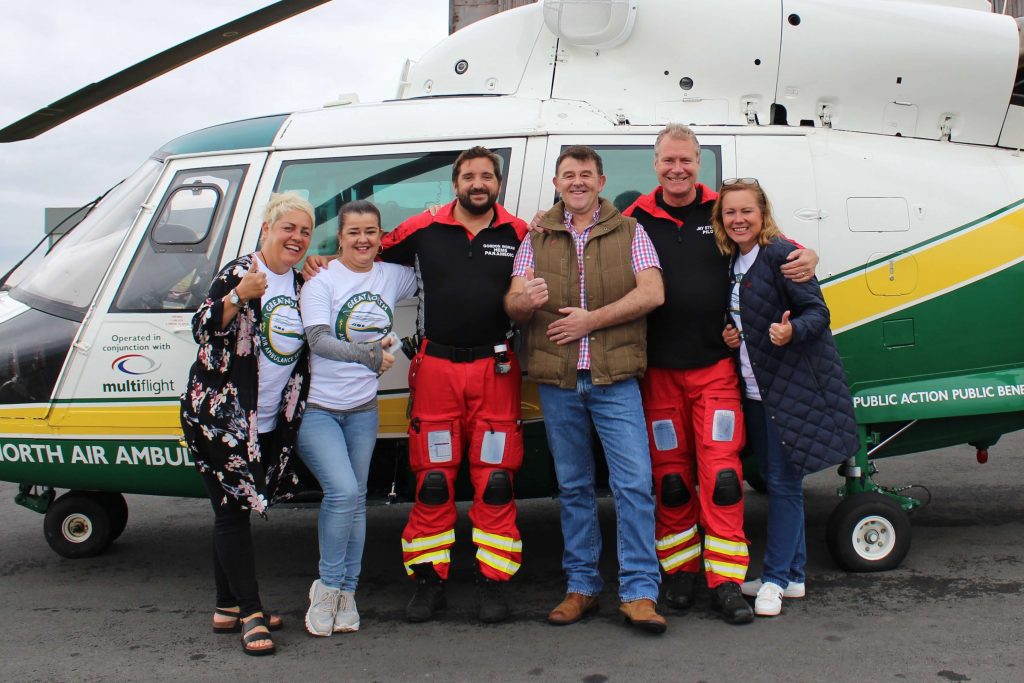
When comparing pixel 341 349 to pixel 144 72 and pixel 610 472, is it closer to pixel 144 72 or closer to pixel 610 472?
pixel 610 472

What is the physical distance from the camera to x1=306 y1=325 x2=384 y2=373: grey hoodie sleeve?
3.63 meters

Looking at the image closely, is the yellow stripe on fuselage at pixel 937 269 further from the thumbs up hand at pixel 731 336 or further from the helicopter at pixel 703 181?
the thumbs up hand at pixel 731 336

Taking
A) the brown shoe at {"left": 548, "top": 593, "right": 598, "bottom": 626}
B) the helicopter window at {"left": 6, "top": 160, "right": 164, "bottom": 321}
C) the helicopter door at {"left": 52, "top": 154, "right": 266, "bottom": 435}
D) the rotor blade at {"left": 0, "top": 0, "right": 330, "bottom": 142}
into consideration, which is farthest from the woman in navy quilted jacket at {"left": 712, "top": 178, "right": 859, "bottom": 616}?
the helicopter window at {"left": 6, "top": 160, "right": 164, "bottom": 321}

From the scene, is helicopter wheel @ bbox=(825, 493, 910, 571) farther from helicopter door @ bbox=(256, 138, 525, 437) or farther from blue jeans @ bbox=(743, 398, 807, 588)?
helicopter door @ bbox=(256, 138, 525, 437)

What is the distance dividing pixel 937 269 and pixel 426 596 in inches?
118

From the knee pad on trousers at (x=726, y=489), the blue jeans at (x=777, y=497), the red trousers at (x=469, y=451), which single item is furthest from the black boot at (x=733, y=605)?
the red trousers at (x=469, y=451)

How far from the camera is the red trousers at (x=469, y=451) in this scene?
12.8 feet

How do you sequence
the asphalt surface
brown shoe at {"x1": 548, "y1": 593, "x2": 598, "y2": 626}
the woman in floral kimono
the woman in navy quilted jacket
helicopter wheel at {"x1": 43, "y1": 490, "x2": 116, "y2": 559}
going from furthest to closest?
helicopter wheel at {"x1": 43, "y1": 490, "x2": 116, "y2": 559}, brown shoe at {"x1": 548, "y1": 593, "x2": 598, "y2": 626}, the woman in navy quilted jacket, the woman in floral kimono, the asphalt surface

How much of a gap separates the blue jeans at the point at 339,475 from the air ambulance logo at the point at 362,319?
0.34m

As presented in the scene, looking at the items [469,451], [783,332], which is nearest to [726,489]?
[783,332]

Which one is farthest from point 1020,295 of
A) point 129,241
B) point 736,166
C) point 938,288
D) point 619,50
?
point 129,241

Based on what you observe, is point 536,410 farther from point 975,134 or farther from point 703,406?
point 975,134

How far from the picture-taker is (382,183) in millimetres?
4520

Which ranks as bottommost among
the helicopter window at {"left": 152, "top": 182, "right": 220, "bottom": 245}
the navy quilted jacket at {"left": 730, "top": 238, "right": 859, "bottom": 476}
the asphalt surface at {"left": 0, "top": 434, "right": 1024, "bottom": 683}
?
the asphalt surface at {"left": 0, "top": 434, "right": 1024, "bottom": 683}
